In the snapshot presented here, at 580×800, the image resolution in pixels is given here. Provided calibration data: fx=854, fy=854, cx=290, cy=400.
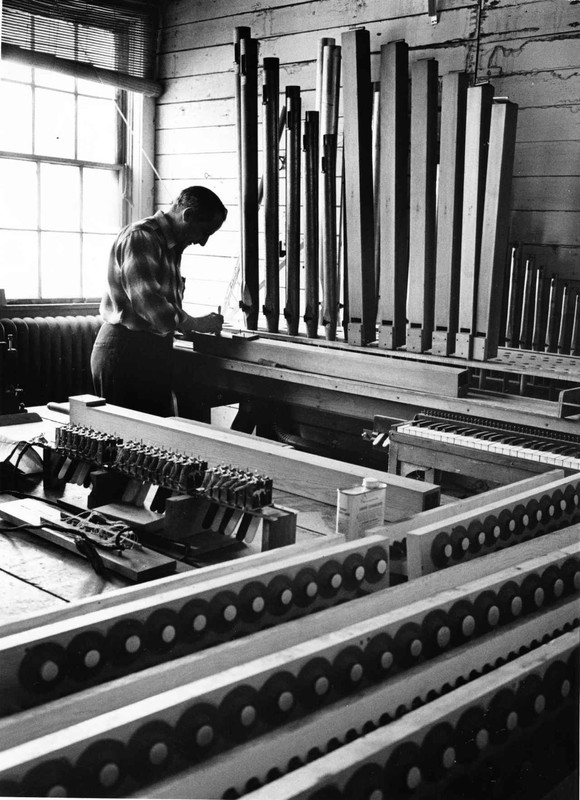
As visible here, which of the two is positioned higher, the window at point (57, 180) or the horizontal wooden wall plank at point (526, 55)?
the horizontal wooden wall plank at point (526, 55)

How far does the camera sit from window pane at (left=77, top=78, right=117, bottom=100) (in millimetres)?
6562

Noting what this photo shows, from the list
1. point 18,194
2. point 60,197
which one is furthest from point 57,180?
point 18,194

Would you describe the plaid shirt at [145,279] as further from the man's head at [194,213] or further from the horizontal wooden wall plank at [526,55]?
the horizontal wooden wall plank at [526,55]

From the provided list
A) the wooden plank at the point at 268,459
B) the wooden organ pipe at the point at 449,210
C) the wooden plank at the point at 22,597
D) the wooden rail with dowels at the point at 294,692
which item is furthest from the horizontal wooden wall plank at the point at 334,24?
the wooden plank at the point at 22,597

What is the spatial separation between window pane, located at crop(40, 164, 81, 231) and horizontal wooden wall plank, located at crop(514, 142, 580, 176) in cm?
354

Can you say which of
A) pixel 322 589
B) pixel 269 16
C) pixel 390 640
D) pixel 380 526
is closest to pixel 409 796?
pixel 390 640

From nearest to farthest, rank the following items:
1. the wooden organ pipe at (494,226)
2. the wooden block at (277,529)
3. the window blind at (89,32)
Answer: the wooden block at (277,529)
the wooden organ pipe at (494,226)
the window blind at (89,32)

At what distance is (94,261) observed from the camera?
6.89 meters

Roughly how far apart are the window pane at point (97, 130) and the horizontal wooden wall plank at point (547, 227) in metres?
3.57

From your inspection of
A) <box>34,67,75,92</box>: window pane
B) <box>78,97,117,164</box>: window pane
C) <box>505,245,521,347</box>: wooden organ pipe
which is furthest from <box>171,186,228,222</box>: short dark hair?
<box>78,97,117,164</box>: window pane

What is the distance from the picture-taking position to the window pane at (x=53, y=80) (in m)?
6.29

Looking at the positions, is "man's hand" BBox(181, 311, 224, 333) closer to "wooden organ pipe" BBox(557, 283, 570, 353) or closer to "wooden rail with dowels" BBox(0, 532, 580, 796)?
"wooden organ pipe" BBox(557, 283, 570, 353)

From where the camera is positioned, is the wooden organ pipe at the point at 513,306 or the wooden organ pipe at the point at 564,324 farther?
the wooden organ pipe at the point at 513,306

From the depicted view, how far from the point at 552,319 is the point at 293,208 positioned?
1.49m
